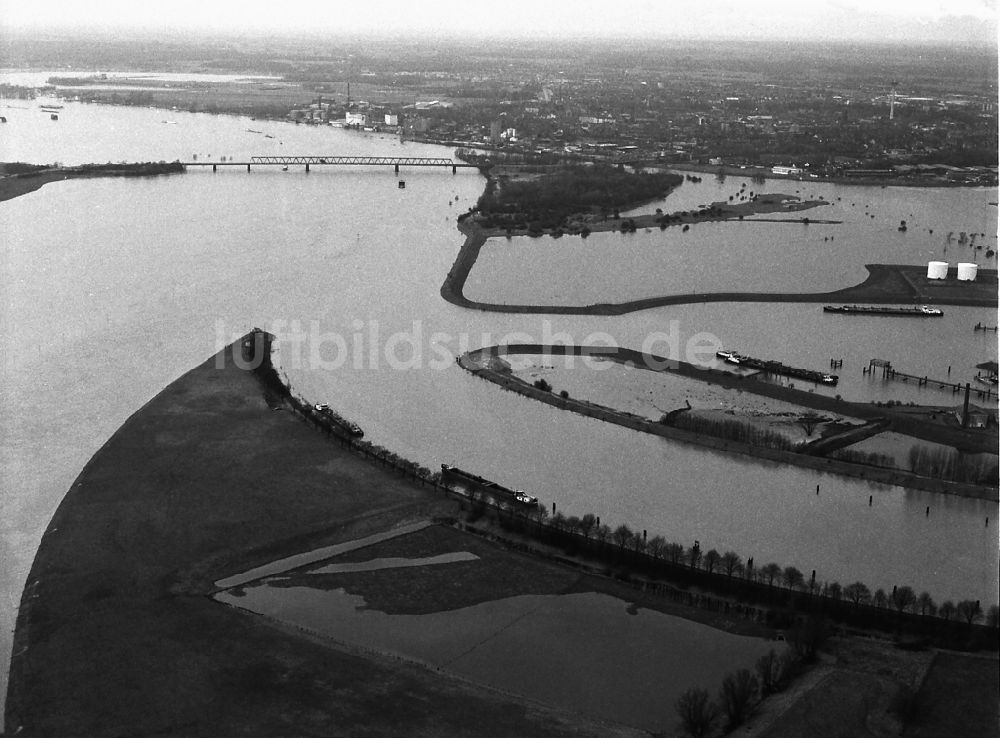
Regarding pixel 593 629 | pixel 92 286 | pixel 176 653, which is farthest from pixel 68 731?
pixel 92 286

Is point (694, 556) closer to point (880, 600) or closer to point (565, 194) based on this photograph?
point (880, 600)

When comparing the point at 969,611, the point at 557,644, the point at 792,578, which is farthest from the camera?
the point at 792,578

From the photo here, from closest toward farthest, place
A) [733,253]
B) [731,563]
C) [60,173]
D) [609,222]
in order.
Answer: [731,563]
[733,253]
[609,222]
[60,173]

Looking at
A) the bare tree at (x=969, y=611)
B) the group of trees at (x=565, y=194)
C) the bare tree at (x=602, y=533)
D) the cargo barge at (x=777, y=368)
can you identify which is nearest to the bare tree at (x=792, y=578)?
the bare tree at (x=969, y=611)

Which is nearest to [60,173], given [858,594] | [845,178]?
[845,178]

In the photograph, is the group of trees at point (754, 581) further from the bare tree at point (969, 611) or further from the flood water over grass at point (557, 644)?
the flood water over grass at point (557, 644)
